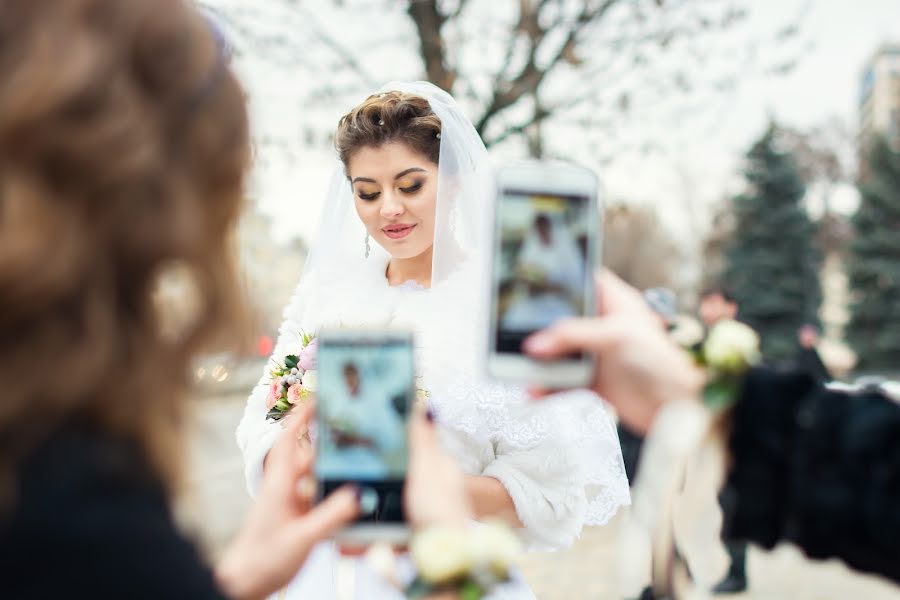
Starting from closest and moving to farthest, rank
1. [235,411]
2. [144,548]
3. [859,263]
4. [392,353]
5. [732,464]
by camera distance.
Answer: [144,548] < [392,353] < [732,464] < [235,411] < [859,263]

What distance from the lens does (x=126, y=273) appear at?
91 cm

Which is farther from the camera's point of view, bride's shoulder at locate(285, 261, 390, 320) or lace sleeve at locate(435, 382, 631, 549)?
bride's shoulder at locate(285, 261, 390, 320)

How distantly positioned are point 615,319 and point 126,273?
82cm

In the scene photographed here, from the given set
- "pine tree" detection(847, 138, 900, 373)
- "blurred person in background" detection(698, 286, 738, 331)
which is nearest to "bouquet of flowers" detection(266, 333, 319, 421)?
"blurred person in background" detection(698, 286, 738, 331)

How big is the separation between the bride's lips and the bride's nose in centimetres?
5

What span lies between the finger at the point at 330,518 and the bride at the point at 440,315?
0.83 metres

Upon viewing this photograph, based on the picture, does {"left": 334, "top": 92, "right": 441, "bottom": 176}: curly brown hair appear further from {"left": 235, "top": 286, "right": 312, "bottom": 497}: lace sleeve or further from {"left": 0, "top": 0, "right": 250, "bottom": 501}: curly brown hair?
{"left": 0, "top": 0, "right": 250, "bottom": 501}: curly brown hair

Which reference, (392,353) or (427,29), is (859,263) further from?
(392,353)

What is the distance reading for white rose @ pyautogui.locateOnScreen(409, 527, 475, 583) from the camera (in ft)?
3.29

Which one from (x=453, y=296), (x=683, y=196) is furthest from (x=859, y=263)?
(x=453, y=296)

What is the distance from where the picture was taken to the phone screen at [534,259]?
1.25 meters

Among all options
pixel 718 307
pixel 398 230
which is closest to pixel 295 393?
pixel 398 230

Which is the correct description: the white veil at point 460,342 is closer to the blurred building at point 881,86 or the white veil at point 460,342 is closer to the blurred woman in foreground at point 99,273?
the blurred woman in foreground at point 99,273

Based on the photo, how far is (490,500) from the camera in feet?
6.52
